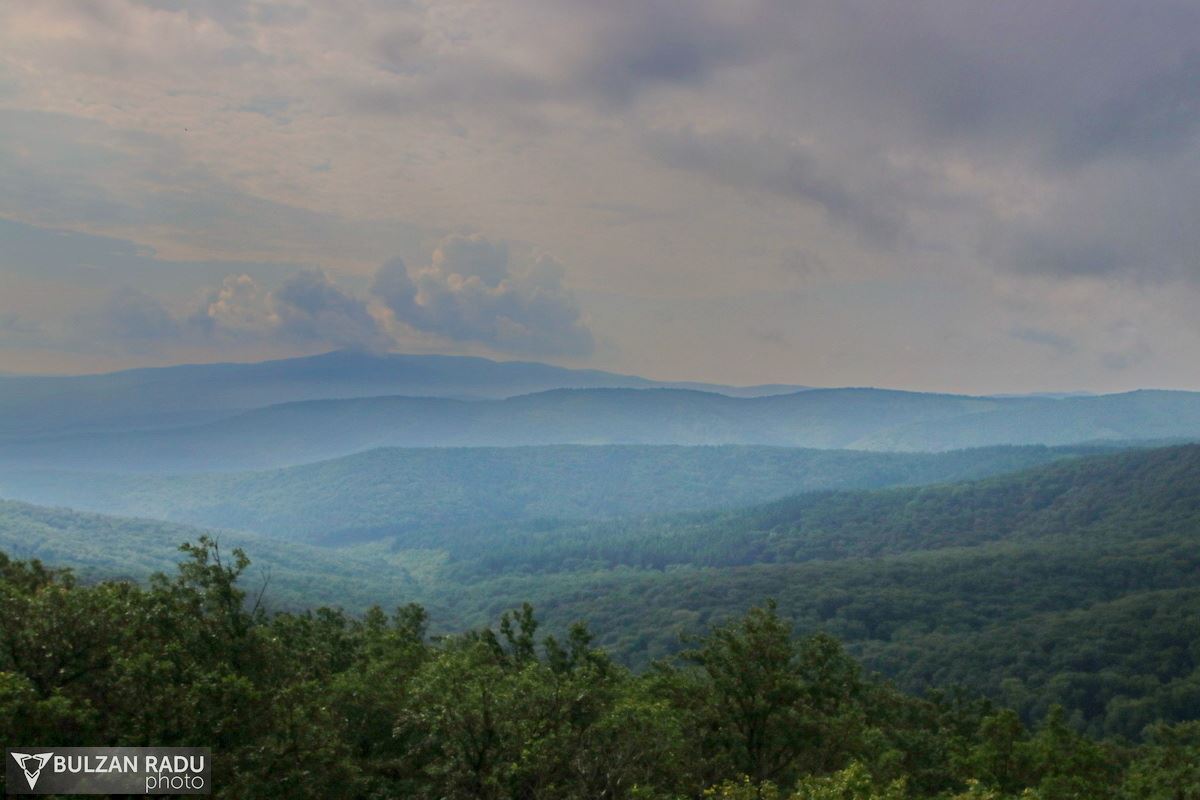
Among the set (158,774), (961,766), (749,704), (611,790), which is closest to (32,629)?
(158,774)

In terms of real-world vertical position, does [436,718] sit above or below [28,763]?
below

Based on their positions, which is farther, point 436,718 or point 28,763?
point 436,718

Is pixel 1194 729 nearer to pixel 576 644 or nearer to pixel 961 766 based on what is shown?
pixel 961 766

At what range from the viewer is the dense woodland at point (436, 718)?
87.6 ft

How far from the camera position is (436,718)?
97.8 ft

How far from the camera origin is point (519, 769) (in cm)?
2783

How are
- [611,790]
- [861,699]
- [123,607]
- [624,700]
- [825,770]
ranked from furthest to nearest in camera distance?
1. [861,699]
2. [825,770]
3. [624,700]
4. [123,607]
5. [611,790]

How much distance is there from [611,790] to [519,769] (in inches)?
136

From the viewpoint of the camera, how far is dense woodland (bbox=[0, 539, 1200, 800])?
2670cm

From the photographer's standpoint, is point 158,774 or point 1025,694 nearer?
point 158,774

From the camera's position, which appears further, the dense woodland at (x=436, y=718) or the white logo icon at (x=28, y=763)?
the dense woodland at (x=436, y=718)

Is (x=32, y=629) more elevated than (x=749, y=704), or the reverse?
(x=32, y=629)

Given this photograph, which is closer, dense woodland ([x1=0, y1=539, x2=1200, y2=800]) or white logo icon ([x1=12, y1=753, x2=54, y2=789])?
white logo icon ([x1=12, y1=753, x2=54, y2=789])

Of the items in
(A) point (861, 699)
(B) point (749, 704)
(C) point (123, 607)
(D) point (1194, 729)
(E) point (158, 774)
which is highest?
(C) point (123, 607)
